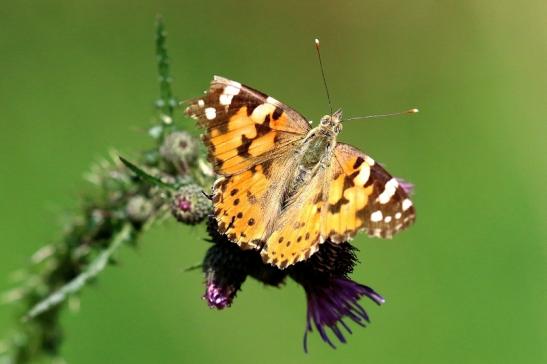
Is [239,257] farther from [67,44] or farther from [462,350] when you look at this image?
[67,44]

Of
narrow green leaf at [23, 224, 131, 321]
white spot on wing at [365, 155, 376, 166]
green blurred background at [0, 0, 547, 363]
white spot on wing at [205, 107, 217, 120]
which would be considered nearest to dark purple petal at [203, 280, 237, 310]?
narrow green leaf at [23, 224, 131, 321]

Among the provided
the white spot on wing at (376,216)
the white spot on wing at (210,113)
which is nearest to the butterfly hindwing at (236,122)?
the white spot on wing at (210,113)

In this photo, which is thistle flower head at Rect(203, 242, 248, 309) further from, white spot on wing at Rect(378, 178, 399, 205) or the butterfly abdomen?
white spot on wing at Rect(378, 178, 399, 205)

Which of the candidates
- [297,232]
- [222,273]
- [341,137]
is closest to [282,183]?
[297,232]

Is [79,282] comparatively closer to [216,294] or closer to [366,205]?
[216,294]

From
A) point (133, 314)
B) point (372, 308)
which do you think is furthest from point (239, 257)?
point (372, 308)
